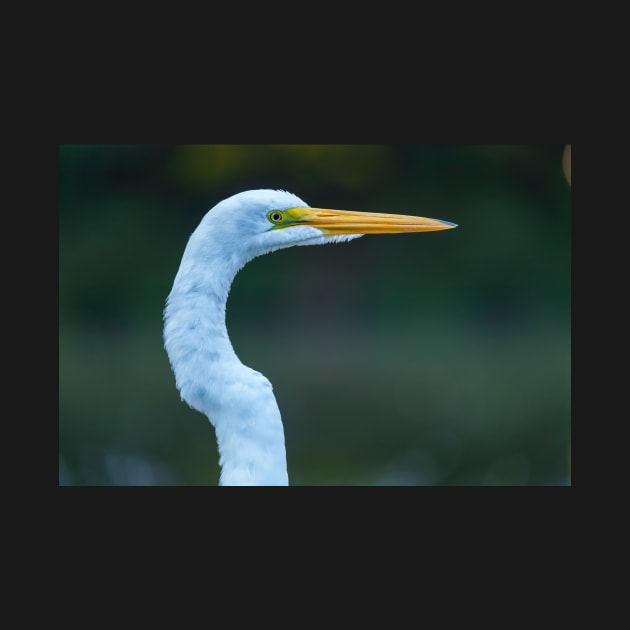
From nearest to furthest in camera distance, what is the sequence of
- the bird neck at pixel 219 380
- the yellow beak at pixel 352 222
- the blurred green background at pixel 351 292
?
the bird neck at pixel 219 380 < the yellow beak at pixel 352 222 < the blurred green background at pixel 351 292

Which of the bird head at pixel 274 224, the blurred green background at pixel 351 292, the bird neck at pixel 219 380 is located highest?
the blurred green background at pixel 351 292

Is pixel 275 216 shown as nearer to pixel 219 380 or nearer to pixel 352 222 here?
pixel 352 222

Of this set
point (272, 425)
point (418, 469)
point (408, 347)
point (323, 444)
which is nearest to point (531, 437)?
point (418, 469)

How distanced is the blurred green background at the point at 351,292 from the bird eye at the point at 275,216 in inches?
111

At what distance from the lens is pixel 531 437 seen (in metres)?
4.18

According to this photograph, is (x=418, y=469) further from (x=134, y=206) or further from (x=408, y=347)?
(x=134, y=206)

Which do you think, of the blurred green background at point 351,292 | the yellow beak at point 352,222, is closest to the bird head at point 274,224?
the yellow beak at point 352,222

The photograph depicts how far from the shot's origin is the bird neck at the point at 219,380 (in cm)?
152

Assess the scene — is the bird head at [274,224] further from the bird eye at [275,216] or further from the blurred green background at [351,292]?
the blurred green background at [351,292]

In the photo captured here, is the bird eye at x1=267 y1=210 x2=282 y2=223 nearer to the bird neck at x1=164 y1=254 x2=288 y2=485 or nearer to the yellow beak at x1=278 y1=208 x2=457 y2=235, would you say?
the yellow beak at x1=278 y1=208 x2=457 y2=235

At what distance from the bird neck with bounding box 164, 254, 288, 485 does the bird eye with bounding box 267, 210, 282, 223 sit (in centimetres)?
19

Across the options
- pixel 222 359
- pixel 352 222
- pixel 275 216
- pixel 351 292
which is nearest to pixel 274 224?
pixel 275 216

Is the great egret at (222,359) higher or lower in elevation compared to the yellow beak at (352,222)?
lower

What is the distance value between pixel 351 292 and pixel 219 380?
169 inches
